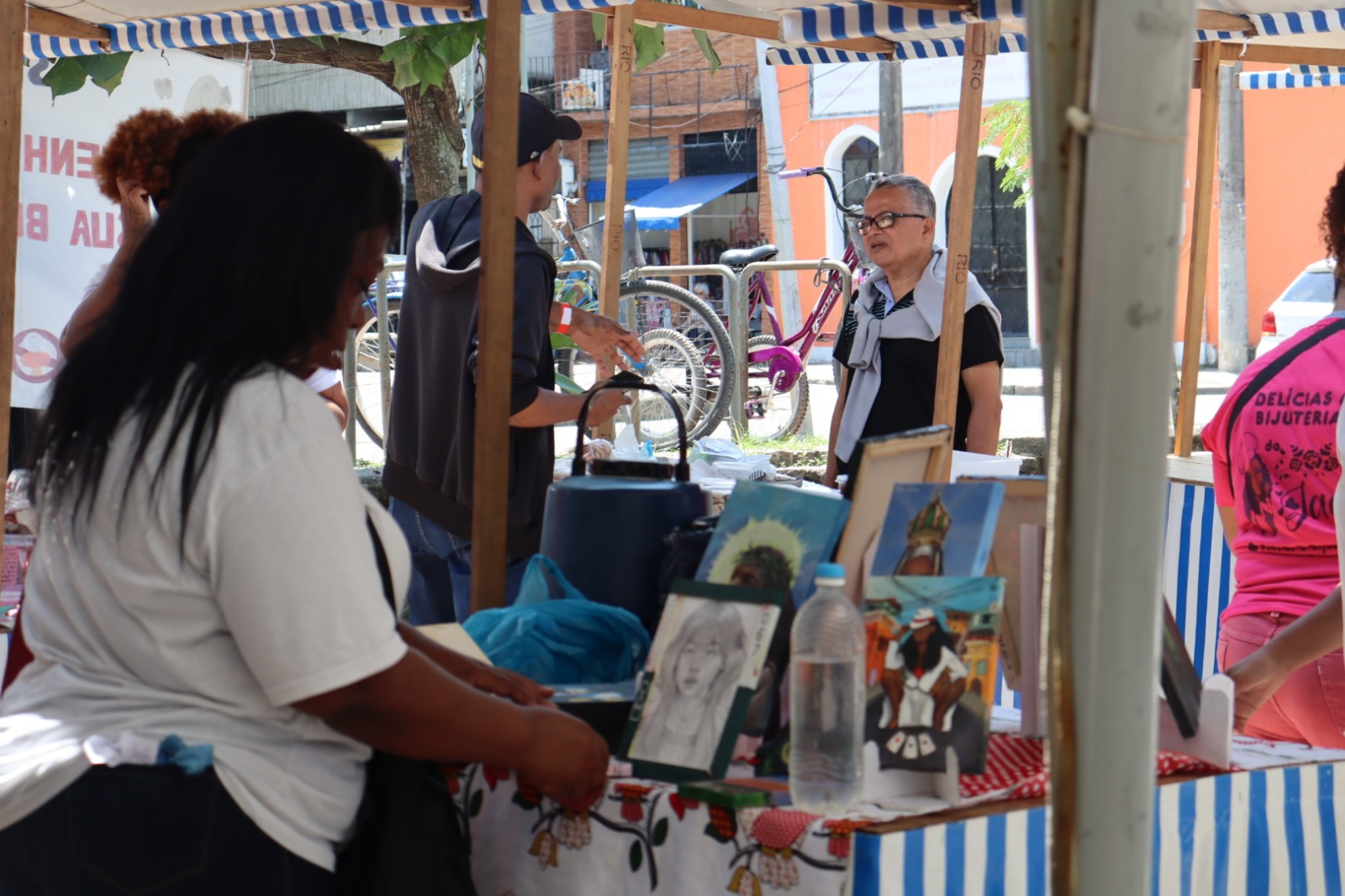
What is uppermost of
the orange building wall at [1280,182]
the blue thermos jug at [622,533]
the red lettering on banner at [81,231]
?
the orange building wall at [1280,182]

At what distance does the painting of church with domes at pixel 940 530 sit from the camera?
1.73 metres

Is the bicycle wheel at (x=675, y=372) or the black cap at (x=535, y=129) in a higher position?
the black cap at (x=535, y=129)

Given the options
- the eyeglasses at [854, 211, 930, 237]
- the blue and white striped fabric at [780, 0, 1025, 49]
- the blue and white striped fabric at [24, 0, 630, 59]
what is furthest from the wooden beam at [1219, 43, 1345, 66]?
the blue and white striped fabric at [24, 0, 630, 59]

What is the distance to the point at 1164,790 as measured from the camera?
1.76 meters

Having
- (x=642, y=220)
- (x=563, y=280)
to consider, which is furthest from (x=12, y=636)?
(x=642, y=220)

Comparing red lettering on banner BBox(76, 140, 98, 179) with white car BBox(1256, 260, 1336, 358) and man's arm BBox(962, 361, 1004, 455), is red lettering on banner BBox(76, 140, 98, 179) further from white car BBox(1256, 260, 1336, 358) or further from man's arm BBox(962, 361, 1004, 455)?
white car BBox(1256, 260, 1336, 358)

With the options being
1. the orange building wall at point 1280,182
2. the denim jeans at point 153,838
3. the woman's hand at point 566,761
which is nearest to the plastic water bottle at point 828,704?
the woman's hand at point 566,761

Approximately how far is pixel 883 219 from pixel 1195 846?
2.78 meters

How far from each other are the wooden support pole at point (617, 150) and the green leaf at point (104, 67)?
1.87m

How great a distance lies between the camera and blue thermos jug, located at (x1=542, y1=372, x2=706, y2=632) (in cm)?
217

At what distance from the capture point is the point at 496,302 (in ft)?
8.11

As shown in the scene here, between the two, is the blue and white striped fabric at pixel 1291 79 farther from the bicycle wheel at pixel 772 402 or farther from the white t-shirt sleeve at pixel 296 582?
the white t-shirt sleeve at pixel 296 582

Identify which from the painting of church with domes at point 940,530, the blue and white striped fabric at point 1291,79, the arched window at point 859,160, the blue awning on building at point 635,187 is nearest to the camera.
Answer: the painting of church with domes at point 940,530

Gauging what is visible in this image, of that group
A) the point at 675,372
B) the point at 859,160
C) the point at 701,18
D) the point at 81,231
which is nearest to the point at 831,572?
the point at 701,18
